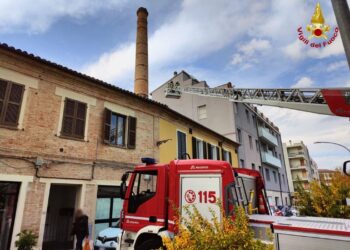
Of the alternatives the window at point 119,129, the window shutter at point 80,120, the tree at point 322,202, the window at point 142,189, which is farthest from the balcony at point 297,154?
the window at point 142,189

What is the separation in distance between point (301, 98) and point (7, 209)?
39.6 ft

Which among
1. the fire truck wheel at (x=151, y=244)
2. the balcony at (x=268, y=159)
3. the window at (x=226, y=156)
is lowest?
the fire truck wheel at (x=151, y=244)

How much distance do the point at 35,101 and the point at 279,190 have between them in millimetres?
33877

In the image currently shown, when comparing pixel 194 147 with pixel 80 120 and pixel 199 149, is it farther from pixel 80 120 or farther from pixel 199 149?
pixel 80 120

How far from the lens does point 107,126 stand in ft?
36.0

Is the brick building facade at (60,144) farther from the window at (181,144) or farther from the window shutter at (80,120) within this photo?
the window at (181,144)

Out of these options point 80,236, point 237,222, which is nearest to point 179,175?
point 237,222

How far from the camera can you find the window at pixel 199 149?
16.6 metres

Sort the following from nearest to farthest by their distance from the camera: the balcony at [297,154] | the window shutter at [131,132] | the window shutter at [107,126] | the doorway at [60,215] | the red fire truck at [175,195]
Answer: the red fire truck at [175,195] → the window shutter at [107,126] → the doorway at [60,215] → the window shutter at [131,132] → the balcony at [297,154]

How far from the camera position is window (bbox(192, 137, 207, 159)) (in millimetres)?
16586

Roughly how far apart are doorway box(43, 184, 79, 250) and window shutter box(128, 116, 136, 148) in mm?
3196

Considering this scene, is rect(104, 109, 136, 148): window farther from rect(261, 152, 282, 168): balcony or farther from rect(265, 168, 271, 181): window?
rect(265, 168, 271, 181): window

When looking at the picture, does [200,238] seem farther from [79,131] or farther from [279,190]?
[279,190]

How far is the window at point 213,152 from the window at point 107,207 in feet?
30.3
